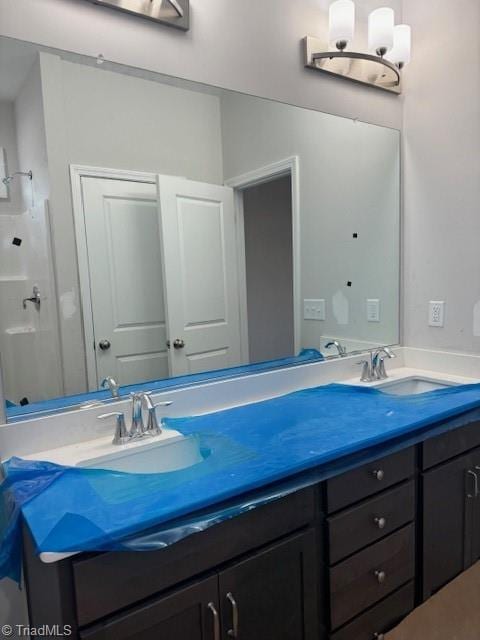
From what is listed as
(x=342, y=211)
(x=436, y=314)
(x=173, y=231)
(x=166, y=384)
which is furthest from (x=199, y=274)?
(x=436, y=314)

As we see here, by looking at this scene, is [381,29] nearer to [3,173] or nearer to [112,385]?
[3,173]

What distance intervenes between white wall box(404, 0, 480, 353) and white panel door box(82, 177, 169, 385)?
124 centimetres

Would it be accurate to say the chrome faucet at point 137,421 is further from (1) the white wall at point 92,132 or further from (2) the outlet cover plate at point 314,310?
(2) the outlet cover plate at point 314,310

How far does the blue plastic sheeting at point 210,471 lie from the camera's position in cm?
83

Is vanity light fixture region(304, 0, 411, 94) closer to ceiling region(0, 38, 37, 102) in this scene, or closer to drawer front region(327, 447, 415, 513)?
ceiling region(0, 38, 37, 102)

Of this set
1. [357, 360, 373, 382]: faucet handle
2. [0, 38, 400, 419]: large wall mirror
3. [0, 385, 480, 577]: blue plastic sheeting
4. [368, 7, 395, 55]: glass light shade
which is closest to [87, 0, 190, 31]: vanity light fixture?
[0, 38, 400, 419]: large wall mirror

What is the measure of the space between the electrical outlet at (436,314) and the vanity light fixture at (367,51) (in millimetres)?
1004

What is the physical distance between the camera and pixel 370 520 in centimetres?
126

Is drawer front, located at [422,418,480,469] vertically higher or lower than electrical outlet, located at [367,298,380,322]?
lower

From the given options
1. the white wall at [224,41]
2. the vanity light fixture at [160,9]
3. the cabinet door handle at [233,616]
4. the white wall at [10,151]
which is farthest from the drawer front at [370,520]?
the vanity light fixture at [160,9]

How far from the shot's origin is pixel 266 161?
1.78 meters

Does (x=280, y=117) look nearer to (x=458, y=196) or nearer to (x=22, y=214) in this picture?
(x=458, y=196)

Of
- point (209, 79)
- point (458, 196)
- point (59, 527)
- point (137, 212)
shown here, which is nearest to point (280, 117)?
point (209, 79)

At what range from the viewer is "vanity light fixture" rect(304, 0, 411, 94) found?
1.69 m
